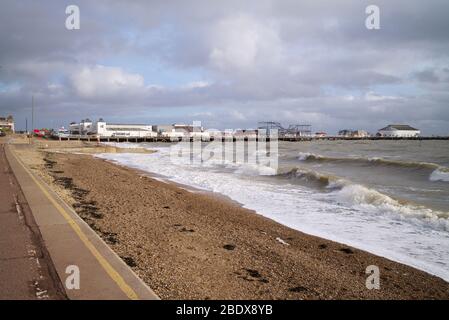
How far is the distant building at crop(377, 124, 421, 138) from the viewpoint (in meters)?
Answer: 179

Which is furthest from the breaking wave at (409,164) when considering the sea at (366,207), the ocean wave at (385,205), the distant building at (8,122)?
the distant building at (8,122)

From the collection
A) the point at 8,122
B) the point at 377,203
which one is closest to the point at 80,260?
the point at 377,203

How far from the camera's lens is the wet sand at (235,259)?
5.08m

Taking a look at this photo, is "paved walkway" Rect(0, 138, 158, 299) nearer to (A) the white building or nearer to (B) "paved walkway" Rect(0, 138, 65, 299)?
(B) "paved walkway" Rect(0, 138, 65, 299)

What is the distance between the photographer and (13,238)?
6.34 meters

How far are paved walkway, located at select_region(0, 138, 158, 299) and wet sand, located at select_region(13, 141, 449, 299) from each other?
16.0 inches

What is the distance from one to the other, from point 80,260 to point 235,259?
250 centimetres

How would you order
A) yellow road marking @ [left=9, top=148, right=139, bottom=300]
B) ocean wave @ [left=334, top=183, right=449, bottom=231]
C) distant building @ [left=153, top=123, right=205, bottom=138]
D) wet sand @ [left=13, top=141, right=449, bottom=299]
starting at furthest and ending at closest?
distant building @ [left=153, top=123, right=205, bottom=138]
ocean wave @ [left=334, top=183, right=449, bottom=231]
wet sand @ [left=13, top=141, right=449, bottom=299]
yellow road marking @ [left=9, top=148, right=139, bottom=300]

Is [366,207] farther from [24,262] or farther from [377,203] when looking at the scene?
[24,262]

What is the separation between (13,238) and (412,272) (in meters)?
6.93

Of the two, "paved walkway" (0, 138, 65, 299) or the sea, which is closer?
"paved walkway" (0, 138, 65, 299)

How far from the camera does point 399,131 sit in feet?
591

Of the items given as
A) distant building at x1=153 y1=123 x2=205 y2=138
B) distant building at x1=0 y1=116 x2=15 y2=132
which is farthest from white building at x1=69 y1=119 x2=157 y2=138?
distant building at x1=0 y1=116 x2=15 y2=132
